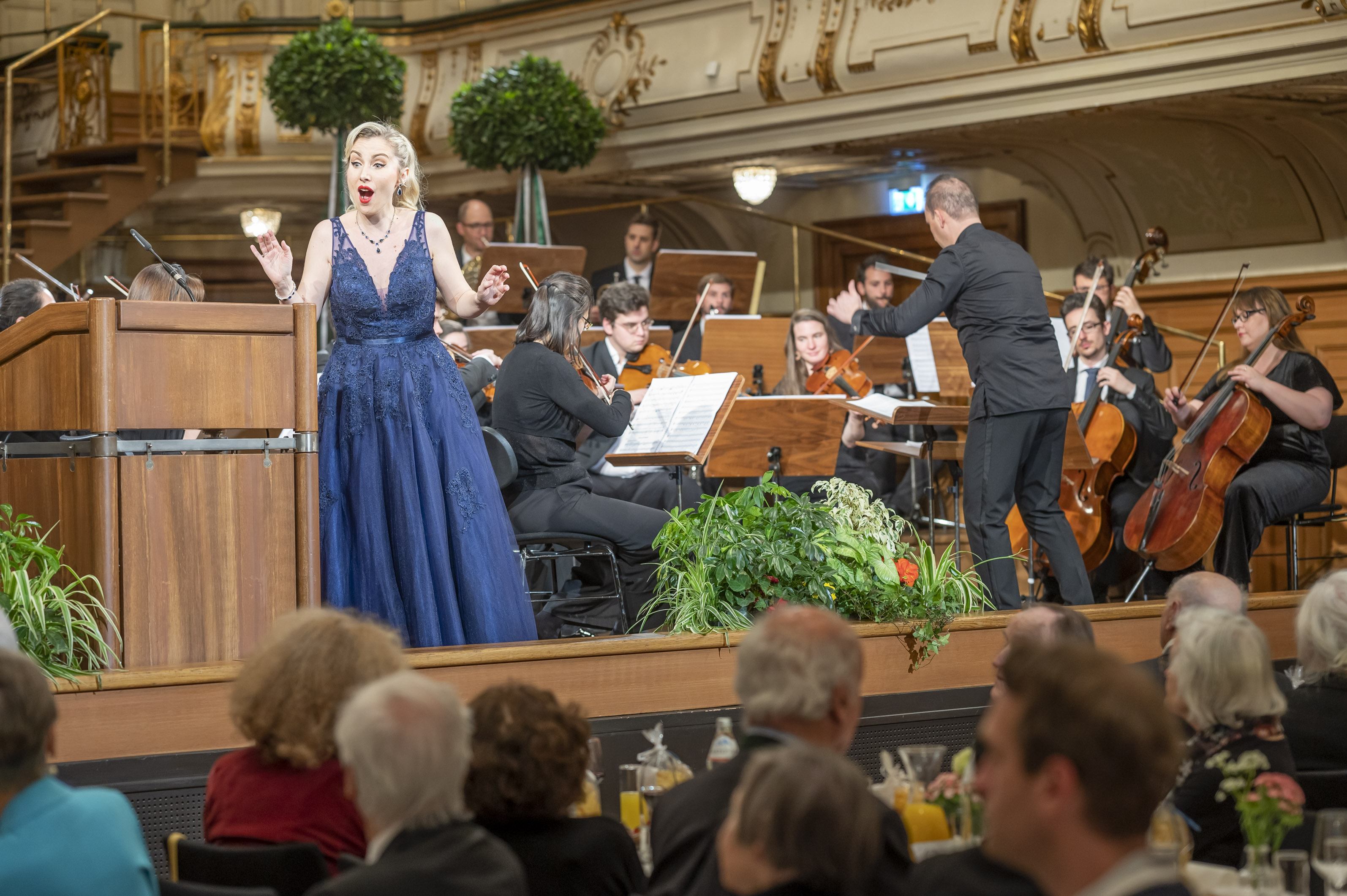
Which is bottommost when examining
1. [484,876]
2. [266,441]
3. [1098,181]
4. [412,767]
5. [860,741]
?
[860,741]

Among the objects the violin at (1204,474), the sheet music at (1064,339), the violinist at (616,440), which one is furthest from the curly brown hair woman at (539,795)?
the sheet music at (1064,339)

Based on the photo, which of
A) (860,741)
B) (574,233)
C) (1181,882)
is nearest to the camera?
(1181,882)

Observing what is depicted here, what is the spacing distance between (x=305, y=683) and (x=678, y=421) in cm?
253

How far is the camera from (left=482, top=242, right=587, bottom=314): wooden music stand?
686 cm

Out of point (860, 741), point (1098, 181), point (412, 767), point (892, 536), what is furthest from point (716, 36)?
point (412, 767)

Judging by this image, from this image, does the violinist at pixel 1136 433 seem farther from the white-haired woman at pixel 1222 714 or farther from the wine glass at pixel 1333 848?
the wine glass at pixel 1333 848

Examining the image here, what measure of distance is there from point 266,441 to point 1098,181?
579 cm

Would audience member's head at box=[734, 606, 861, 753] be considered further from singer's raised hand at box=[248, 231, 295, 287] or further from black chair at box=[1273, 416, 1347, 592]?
black chair at box=[1273, 416, 1347, 592]

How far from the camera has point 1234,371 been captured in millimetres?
5660

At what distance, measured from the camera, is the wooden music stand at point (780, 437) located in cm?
553

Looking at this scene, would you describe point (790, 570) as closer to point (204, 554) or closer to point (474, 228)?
point (204, 554)

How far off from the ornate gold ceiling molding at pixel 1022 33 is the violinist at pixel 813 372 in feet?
5.23

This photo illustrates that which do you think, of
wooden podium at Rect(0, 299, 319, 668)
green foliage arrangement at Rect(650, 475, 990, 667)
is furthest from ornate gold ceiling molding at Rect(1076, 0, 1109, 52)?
wooden podium at Rect(0, 299, 319, 668)

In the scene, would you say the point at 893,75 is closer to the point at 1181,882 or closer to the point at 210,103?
the point at 210,103
